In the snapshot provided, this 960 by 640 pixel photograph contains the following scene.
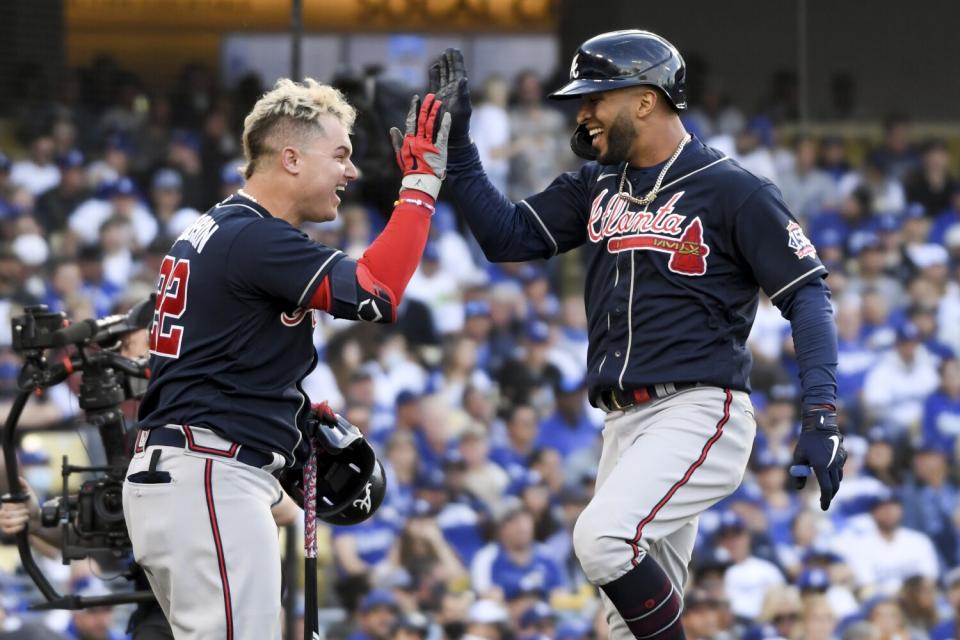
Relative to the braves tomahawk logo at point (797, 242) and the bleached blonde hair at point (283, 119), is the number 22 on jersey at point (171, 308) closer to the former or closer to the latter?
the bleached blonde hair at point (283, 119)

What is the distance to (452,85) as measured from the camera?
411 centimetres

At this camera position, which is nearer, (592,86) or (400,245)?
(400,245)

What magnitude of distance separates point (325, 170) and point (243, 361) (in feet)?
1.74

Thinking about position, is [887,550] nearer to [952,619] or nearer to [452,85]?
[952,619]

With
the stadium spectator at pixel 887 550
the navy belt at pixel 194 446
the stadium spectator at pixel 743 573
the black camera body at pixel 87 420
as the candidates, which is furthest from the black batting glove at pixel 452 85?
the stadium spectator at pixel 887 550

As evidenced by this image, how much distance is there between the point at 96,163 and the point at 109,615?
3.93 meters

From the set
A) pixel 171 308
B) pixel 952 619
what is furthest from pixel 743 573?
pixel 171 308

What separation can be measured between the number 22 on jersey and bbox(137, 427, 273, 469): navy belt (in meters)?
0.18

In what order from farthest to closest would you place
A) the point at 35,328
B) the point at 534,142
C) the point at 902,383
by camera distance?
the point at 534,142
the point at 902,383
the point at 35,328

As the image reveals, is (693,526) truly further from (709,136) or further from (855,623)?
(709,136)

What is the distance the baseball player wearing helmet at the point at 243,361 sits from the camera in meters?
3.50

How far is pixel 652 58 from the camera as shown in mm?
4082

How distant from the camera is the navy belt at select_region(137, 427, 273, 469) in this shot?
11.7 feet

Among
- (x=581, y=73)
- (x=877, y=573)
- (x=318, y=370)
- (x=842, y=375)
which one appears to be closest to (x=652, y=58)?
(x=581, y=73)
